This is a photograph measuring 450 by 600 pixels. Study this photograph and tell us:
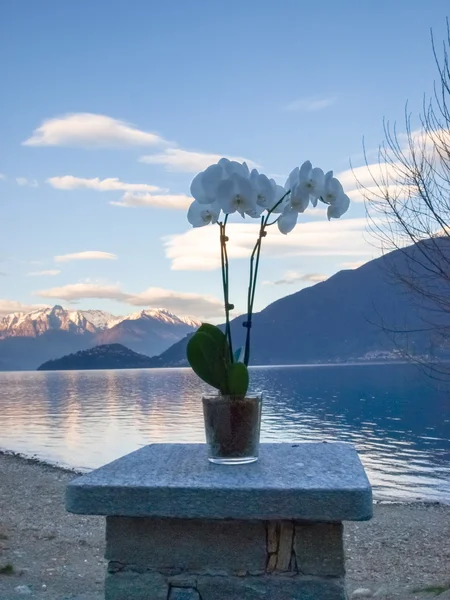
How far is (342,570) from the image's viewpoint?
260cm

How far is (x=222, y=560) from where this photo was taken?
266 centimetres

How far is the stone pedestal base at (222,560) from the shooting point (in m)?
2.61

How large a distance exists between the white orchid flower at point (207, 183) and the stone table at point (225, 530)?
47.0 inches

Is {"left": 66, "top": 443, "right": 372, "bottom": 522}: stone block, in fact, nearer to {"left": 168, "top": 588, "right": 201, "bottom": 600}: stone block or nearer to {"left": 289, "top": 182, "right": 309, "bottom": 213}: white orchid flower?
{"left": 168, "top": 588, "right": 201, "bottom": 600}: stone block

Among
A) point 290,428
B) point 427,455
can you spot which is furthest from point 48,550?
point 290,428

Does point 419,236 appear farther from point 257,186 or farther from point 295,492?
point 295,492

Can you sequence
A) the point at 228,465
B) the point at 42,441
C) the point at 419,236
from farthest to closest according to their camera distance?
the point at 42,441
the point at 419,236
the point at 228,465

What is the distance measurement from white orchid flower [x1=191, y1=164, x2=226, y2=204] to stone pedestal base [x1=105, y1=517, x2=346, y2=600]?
1.37 meters

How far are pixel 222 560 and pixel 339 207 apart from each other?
1.67m

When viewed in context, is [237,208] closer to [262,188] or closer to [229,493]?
[262,188]

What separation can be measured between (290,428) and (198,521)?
143ft

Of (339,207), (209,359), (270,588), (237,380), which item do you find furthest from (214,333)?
(270,588)

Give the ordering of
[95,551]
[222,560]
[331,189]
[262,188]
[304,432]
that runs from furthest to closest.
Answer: [304,432]
[95,551]
[331,189]
[262,188]
[222,560]

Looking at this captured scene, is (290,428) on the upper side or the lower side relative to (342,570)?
lower
